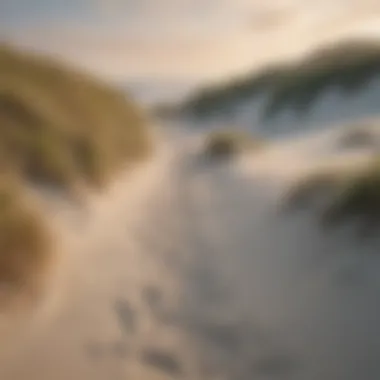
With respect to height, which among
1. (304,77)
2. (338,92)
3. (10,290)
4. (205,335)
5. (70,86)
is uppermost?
(304,77)

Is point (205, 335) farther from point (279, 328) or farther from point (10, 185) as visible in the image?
point (10, 185)

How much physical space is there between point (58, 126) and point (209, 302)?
2.35 metres

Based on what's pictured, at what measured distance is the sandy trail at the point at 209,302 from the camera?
163 cm

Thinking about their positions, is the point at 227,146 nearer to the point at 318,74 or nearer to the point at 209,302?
the point at 209,302

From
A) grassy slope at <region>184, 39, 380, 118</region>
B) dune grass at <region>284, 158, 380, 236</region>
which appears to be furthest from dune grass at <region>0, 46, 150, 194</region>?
grassy slope at <region>184, 39, 380, 118</region>

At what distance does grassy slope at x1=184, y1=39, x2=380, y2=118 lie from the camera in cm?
845

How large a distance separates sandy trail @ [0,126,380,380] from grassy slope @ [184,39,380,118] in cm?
536

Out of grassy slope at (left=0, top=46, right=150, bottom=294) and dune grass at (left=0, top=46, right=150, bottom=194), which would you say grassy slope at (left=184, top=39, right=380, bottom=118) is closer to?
dune grass at (left=0, top=46, right=150, bottom=194)

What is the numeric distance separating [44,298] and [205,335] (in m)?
0.56

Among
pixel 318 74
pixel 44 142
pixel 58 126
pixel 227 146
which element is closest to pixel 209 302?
pixel 44 142

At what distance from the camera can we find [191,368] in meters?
1.64

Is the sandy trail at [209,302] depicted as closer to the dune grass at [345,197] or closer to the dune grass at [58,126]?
the dune grass at [345,197]

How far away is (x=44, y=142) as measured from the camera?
133 inches

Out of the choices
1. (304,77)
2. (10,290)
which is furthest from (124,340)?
(304,77)
